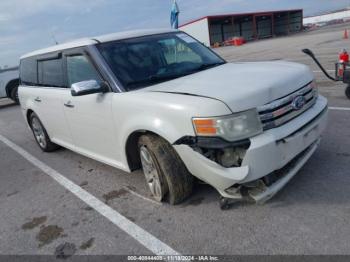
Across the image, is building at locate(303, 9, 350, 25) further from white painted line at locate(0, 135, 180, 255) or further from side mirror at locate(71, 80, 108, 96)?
side mirror at locate(71, 80, 108, 96)

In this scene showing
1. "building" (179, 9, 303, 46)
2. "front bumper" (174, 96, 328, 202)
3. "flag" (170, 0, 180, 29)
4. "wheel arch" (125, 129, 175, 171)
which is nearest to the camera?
"front bumper" (174, 96, 328, 202)

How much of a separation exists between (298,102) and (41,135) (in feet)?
15.3

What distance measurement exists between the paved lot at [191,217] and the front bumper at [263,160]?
12.6 inches

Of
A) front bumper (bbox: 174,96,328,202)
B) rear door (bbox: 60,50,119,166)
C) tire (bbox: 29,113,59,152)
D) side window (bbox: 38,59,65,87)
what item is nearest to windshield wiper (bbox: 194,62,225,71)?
rear door (bbox: 60,50,119,166)

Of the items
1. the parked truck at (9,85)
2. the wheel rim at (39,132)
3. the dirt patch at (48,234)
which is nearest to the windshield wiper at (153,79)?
the dirt patch at (48,234)

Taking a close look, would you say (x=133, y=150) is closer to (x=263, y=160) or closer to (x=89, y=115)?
(x=89, y=115)

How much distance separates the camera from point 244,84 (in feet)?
10.1

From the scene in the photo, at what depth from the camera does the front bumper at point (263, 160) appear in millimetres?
2756

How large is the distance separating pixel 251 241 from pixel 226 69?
1981 mm

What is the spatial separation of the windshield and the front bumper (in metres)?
1.12

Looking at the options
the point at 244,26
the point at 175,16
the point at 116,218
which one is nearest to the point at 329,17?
the point at 244,26

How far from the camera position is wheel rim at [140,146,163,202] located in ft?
11.2

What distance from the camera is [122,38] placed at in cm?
411

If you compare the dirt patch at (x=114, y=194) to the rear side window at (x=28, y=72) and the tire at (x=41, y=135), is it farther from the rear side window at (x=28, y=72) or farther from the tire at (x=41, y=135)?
the rear side window at (x=28, y=72)
